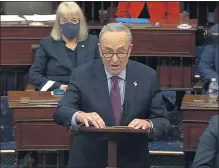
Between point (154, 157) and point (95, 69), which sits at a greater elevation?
point (95, 69)

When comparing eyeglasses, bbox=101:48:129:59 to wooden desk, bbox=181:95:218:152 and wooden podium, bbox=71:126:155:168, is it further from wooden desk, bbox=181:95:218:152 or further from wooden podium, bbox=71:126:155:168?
wooden desk, bbox=181:95:218:152

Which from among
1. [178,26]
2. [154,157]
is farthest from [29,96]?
[178,26]

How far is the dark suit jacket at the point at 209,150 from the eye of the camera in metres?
4.23

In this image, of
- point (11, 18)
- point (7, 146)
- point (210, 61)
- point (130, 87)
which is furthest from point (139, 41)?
point (130, 87)

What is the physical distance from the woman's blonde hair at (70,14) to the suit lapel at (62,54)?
0.20 feet

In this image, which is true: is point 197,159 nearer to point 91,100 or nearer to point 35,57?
point 91,100

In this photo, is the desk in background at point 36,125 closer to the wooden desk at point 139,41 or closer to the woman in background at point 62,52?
the woman in background at point 62,52

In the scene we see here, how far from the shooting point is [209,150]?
4.24 metres

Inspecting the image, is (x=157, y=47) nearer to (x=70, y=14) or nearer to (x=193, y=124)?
(x=70, y=14)

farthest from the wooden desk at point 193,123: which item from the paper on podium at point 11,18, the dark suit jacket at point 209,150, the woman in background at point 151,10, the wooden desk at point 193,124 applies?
the paper on podium at point 11,18

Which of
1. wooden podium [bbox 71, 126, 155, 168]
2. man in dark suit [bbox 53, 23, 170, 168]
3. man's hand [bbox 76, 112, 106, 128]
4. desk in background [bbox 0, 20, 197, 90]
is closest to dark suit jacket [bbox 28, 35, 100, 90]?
desk in background [bbox 0, 20, 197, 90]

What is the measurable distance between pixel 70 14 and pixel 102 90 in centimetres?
257

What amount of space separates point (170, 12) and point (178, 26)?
2.14ft

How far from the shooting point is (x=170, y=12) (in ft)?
27.7
